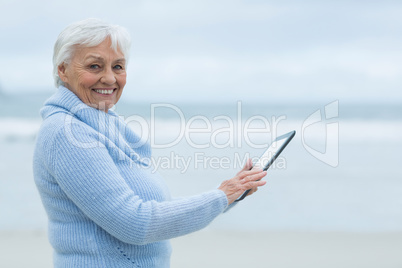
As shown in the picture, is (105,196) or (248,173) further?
(248,173)

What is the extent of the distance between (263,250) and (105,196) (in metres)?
2.92

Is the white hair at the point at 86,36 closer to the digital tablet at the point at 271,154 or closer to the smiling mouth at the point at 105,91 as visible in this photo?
the smiling mouth at the point at 105,91

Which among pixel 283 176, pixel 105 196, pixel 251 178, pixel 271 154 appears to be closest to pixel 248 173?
pixel 251 178

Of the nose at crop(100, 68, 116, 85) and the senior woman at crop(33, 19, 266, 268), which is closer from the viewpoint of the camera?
the senior woman at crop(33, 19, 266, 268)

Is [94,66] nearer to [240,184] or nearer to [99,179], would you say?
[99,179]

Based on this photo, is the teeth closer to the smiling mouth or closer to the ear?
the smiling mouth

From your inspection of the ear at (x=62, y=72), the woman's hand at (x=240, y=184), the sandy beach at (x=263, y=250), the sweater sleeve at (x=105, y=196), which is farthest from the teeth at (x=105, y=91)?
the sandy beach at (x=263, y=250)

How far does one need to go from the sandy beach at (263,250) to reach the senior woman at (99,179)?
91.0 inches

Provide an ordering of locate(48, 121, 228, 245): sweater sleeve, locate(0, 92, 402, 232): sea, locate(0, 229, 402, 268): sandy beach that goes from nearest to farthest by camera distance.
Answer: locate(48, 121, 228, 245): sweater sleeve
locate(0, 229, 402, 268): sandy beach
locate(0, 92, 402, 232): sea

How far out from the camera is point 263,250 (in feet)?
14.2

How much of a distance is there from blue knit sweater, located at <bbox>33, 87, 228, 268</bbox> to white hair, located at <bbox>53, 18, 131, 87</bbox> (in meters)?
0.12

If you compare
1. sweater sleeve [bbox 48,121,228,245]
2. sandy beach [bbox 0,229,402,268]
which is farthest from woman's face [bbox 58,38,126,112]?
sandy beach [bbox 0,229,402,268]

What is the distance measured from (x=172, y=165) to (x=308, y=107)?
13772 millimetres

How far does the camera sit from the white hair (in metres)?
1.71
